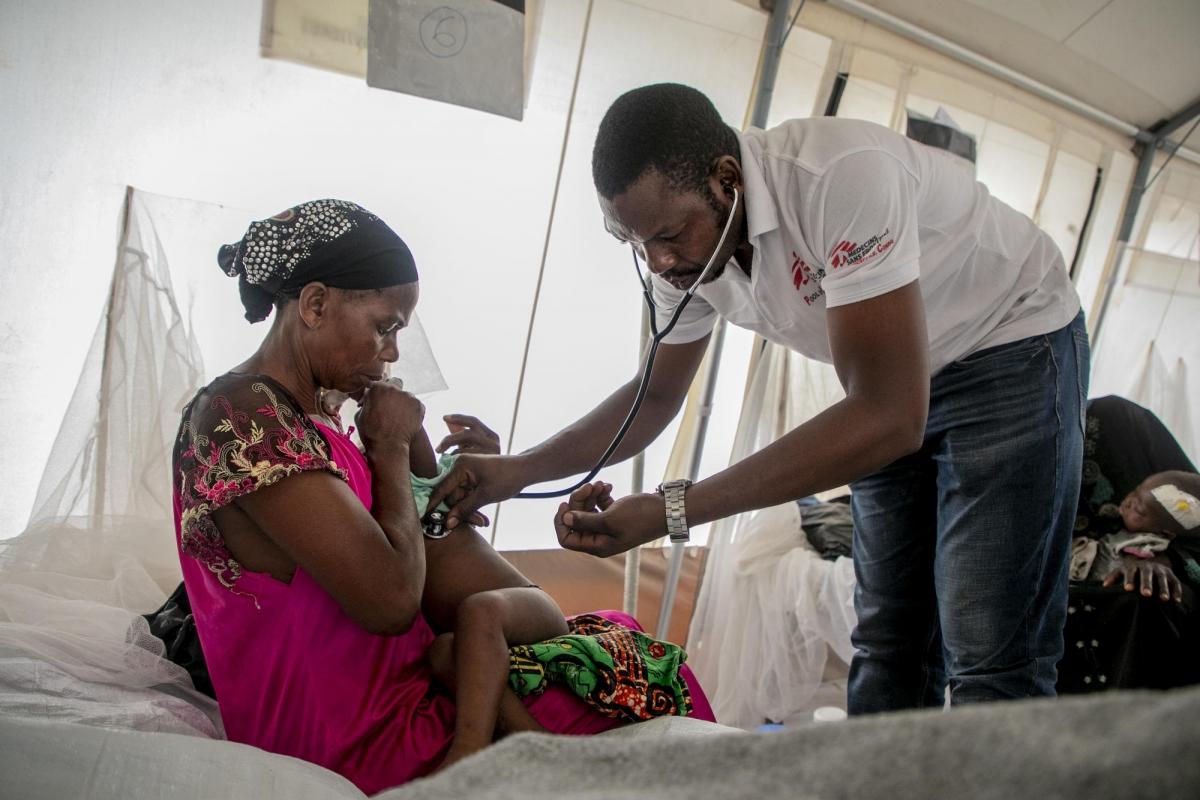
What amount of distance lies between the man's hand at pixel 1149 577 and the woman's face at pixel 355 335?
2.73 m

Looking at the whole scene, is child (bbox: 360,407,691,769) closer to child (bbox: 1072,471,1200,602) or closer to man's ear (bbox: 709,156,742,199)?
man's ear (bbox: 709,156,742,199)

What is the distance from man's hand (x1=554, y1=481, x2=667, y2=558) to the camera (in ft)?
4.51

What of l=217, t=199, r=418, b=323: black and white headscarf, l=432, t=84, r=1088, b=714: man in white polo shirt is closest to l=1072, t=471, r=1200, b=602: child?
l=432, t=84, r=1088, b=714: man in white polo shirt

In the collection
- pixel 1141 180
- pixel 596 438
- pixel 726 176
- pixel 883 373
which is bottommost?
pixel 596 438

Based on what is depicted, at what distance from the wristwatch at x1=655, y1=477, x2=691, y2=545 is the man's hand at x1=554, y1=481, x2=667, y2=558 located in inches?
0.5

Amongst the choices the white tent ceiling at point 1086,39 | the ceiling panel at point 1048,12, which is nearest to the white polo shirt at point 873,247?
the white tent ceiling at point 1086,39

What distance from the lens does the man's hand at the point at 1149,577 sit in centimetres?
285

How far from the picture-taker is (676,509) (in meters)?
1.36

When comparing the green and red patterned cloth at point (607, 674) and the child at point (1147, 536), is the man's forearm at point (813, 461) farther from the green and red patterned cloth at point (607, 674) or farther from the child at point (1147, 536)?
the child at point (1147, 536)

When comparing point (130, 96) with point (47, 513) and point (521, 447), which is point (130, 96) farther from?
point (521, 447)

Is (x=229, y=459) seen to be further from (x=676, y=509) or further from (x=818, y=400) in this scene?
(x=818, y=400)

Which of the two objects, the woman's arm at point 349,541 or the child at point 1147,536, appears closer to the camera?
the woman's arm at point 349,541

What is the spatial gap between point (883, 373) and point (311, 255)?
952mm

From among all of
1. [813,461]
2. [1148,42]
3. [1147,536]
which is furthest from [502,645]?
[1148,42]
